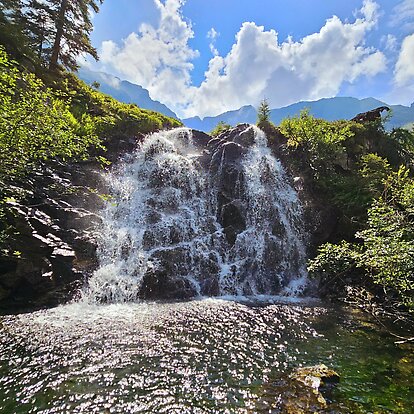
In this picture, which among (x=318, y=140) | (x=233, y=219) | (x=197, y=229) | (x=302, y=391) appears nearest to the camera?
(x=302, y=391)

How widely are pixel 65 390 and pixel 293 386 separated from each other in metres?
6.31

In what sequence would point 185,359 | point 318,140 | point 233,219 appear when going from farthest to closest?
1. point 318,140
2. point 233,219
3. point 185,359

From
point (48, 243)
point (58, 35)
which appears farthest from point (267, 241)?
point (58, 35)

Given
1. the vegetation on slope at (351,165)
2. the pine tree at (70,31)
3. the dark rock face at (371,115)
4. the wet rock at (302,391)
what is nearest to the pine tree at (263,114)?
the vegetation on slope at (351,165)

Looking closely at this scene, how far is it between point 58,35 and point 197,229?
27.5m

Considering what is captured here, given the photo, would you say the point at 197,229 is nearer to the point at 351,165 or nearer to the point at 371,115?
the point at 351,165

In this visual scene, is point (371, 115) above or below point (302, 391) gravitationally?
above

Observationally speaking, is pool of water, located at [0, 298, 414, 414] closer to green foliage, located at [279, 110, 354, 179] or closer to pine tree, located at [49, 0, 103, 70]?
green foliage, located at [279, 110, 354, 179]

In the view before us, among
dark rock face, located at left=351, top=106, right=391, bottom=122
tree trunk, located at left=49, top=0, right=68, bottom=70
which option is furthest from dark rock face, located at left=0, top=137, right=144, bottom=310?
dark rock face, located at left=351, top=106, right=391, bottom=122

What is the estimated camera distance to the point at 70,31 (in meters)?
32.9

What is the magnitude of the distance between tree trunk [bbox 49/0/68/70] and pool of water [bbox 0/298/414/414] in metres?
29.6

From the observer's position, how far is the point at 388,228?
9.19 m

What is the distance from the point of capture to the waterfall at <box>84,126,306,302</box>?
19.0 metres

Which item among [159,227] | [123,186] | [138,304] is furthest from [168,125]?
[138,304]
